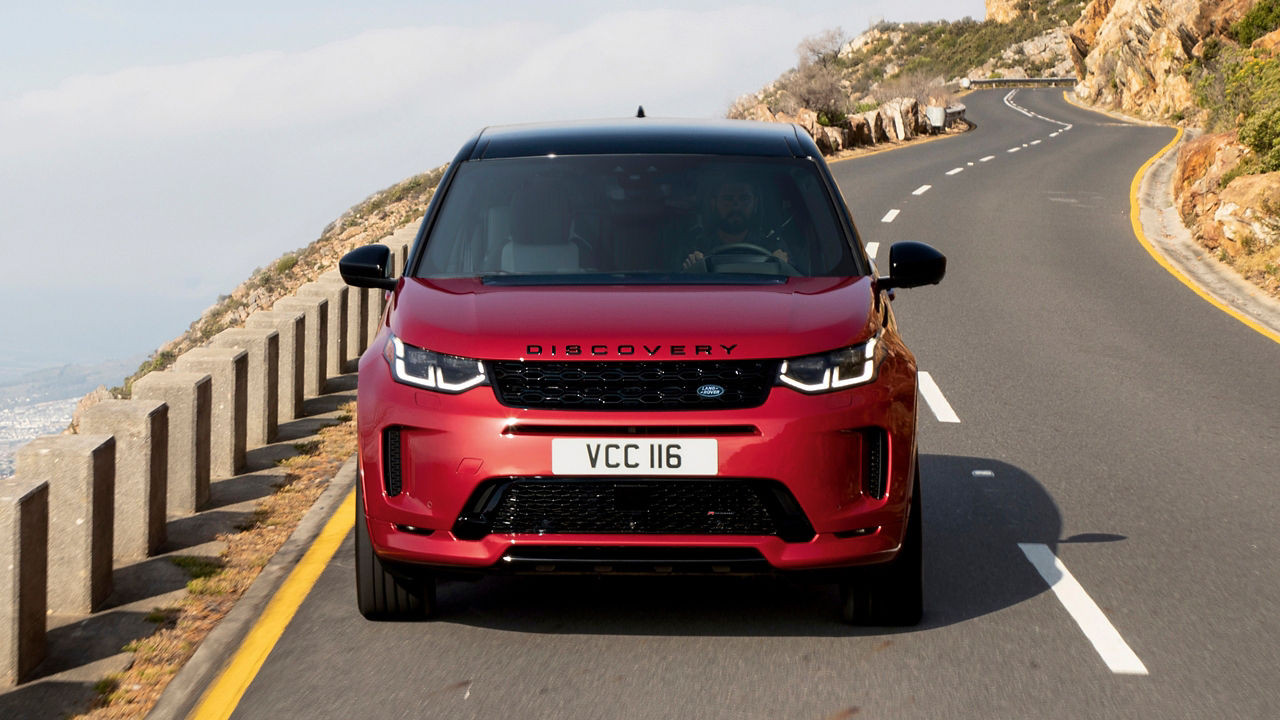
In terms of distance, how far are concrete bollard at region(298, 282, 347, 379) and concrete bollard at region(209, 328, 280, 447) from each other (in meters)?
1.87

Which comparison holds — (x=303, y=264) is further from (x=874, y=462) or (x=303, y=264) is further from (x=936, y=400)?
(x=874, y=462)

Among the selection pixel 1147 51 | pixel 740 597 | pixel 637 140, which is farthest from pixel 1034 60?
pixel 740 597

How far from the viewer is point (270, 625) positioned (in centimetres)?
516

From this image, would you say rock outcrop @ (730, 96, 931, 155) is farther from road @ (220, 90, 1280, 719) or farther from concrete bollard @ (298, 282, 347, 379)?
road @ (220, 90, 1280, 719)

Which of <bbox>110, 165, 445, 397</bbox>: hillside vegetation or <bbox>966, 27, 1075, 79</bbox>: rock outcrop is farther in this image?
<bbox>966, 27, 1075, 79</bbox>: rock outcrop

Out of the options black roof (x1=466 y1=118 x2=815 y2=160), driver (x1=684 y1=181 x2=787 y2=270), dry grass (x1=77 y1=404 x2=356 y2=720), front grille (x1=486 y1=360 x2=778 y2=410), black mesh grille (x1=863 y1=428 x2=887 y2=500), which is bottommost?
dry grass (x1=77 y1=404 x2=356 y2=720)

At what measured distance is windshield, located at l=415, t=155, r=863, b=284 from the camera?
5434mm

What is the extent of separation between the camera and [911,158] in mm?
33406

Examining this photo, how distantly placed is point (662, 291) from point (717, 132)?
4.60 feet

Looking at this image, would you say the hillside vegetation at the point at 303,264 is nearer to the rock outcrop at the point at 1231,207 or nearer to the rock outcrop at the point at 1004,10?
the rock outcrop at the point at 1231,207

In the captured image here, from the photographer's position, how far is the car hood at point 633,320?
4457 mm

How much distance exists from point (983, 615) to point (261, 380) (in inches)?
182

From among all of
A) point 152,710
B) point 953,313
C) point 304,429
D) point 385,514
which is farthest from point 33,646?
point 953,313

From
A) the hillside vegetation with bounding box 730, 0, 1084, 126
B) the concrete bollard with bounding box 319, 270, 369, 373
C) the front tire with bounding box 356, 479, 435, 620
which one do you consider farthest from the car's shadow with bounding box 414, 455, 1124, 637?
the hillside vegetation with bounding box 730, 0, 1084, 126
